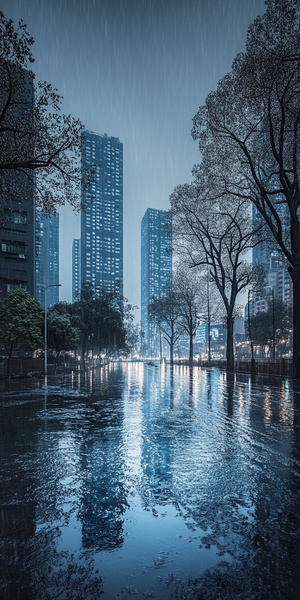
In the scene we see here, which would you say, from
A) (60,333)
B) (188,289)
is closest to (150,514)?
(60,333)

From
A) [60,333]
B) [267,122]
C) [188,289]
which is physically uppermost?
[267,122]

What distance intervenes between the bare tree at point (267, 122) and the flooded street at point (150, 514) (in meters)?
16.9

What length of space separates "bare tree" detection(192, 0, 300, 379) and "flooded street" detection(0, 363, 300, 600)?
16.9m

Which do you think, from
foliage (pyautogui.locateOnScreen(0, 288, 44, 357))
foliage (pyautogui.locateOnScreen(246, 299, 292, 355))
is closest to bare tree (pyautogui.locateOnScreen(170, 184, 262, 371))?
foliage (pyautogui.locateOnScreen(0, 288, 44, 357))

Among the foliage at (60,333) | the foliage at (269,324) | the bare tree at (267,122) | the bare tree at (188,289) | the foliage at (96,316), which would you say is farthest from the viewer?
the foliage at (269,324)

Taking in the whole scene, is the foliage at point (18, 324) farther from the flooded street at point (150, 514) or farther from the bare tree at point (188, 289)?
the bare tree at point (188, 289)

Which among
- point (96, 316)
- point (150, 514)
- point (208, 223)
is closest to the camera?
point (150, 514)

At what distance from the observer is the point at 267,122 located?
22.9 m

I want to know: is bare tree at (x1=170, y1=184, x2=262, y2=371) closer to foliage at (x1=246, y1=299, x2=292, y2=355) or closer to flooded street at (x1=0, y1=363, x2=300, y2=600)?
flooded street at (x1=0, y1=363, x2=300, y2=600)

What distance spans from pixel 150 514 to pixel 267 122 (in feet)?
79.0

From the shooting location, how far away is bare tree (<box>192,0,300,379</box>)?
1737cm

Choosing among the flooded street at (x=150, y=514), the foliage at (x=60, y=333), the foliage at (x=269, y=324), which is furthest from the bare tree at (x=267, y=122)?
the foliage at (x=269, y=324)

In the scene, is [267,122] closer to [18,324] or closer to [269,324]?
[18,324]

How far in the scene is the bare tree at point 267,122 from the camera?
17373mm
